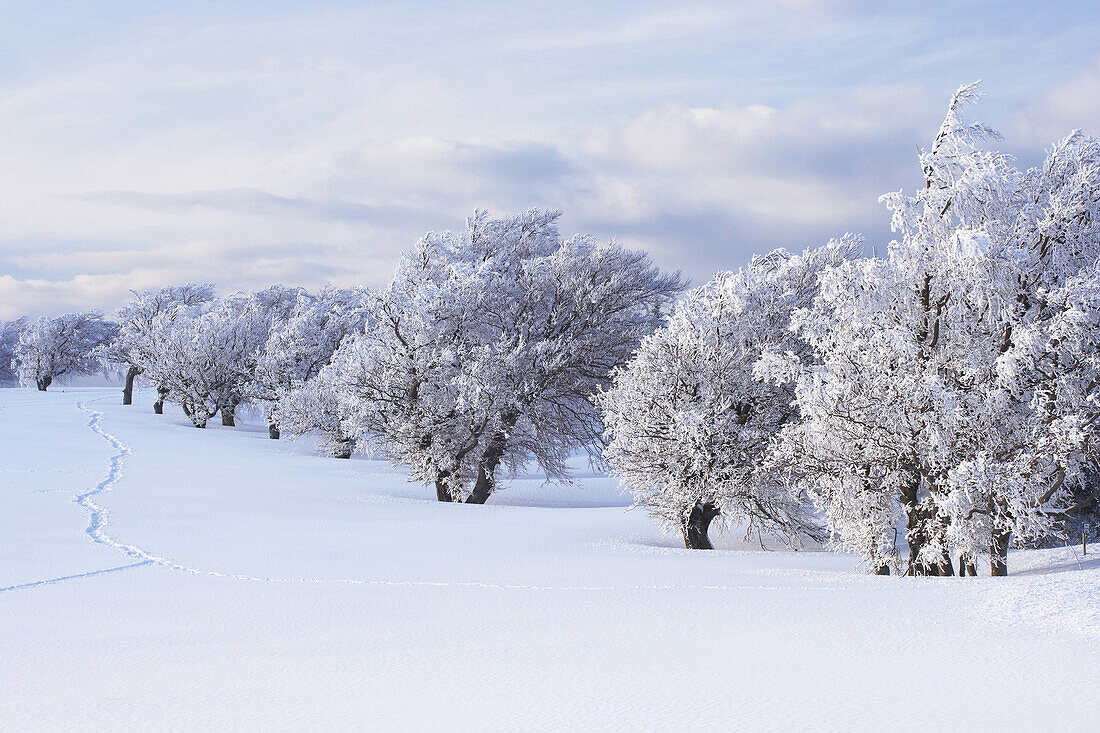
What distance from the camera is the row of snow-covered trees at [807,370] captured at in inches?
485

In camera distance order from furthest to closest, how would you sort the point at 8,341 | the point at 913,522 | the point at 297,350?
the point at 8,341 < the point at 297,350 < the point at 913,522

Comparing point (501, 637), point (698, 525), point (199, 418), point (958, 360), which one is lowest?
point (698, 525)

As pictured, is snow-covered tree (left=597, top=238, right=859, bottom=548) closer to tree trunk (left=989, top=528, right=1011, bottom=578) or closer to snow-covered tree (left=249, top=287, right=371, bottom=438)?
tree trunk (left=989, top=528, right=1011, bottom=578)

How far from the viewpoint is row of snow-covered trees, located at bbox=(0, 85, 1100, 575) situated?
12.3m

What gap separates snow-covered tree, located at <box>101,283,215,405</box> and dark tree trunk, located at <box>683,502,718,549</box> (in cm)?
5139

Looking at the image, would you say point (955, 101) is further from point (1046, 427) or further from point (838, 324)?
point (1046, 427)

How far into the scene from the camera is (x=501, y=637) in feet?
22.9

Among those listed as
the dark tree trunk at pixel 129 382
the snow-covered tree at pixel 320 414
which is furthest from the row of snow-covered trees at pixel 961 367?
the dark tree trunk at pixel 129 382

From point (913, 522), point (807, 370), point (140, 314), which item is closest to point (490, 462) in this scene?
point (807, 370)

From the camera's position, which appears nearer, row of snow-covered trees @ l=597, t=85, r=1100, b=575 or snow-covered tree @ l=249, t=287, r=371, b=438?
row of snow-covered trees @ l=597, t=85, r=1100, b=575

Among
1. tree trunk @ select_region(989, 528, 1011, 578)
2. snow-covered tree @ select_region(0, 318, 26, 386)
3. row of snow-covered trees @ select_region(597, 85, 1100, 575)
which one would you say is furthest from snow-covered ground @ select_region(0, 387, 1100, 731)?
snow-covered tree @ select_region(0, 318, 26, 386)

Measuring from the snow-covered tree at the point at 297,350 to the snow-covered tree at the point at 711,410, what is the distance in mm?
32153

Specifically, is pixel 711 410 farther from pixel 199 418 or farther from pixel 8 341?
pixel 8 341

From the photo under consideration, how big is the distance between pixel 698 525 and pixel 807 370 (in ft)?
15.5
